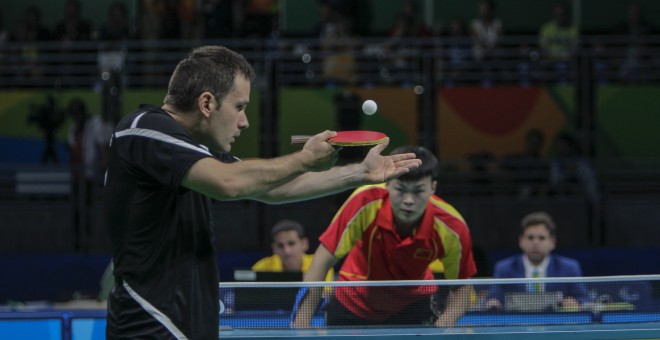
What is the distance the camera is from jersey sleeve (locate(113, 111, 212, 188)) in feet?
9.87

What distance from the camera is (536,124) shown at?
12078mm

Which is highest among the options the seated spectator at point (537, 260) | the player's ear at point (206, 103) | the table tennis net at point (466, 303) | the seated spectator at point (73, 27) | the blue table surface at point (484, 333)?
the seated spectator at point (73, 27)

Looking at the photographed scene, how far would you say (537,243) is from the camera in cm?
706

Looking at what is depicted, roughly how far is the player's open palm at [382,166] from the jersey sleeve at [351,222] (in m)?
1.81

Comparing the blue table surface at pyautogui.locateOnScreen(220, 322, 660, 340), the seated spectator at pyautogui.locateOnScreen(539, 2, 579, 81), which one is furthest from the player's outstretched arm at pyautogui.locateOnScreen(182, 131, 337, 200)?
the seated spectator at pyautogui.locateOnScreen(539, 2, 579, 81)

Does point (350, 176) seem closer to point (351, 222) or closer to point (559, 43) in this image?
point (351, 222)

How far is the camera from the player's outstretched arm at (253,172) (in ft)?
9.75

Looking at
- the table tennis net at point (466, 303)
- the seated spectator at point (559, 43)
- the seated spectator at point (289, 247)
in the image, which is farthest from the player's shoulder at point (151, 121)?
the seated spectator at point (559, 43)

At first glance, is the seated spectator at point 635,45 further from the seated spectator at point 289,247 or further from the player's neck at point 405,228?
the player's neck at point 405,228

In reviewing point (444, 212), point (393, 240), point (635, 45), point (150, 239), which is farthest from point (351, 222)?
point (635, 45)

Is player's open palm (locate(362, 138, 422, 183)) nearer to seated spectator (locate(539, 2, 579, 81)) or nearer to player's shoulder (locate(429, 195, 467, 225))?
player's shoulder (locate(429, 195, 467, 225))

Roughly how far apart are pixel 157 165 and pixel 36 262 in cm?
758

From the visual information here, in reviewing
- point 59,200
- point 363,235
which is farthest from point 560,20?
point 363,235

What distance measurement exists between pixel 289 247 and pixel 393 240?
2142 millimetres
